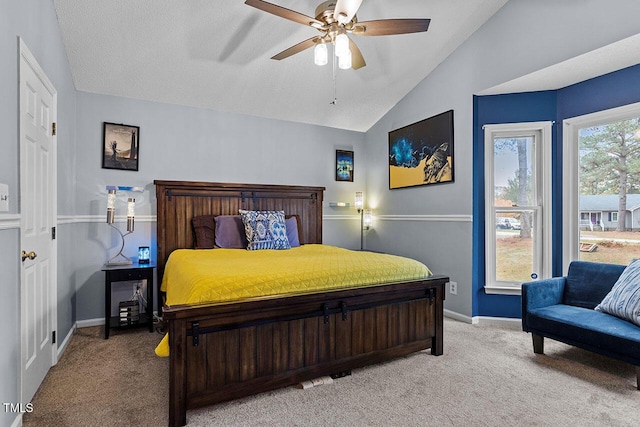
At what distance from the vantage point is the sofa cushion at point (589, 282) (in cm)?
283

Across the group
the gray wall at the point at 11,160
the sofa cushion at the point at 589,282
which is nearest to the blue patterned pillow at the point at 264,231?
the gray wall at the point at 11,160

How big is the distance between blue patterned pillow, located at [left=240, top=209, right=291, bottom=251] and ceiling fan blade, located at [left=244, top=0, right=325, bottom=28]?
2077mm

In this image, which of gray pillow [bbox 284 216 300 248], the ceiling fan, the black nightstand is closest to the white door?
the black nightstand

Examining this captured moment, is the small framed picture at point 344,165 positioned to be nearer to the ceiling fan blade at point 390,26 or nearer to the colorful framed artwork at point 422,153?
the colorful framed artwork at point 422,153

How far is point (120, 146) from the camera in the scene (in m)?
3.76

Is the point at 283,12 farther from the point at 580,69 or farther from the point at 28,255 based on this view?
the point at 580,69

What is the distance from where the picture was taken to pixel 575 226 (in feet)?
11.3

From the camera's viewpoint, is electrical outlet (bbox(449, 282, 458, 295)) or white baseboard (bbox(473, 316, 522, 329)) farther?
electrical outlet (bbox(449, 282, 458, 295))

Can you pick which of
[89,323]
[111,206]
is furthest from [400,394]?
[89,323]

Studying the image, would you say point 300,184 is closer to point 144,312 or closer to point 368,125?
point 368,125

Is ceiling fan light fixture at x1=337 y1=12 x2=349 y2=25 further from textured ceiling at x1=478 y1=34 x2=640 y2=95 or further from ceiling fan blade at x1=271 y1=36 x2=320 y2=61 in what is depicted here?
textured ceiling at x1=478 y1=34 x2=640 y2=95

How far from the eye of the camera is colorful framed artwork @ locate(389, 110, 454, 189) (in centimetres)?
395

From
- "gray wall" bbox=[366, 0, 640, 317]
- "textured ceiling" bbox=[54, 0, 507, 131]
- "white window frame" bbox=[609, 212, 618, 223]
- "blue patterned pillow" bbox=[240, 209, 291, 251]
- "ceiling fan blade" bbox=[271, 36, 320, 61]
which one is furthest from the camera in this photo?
"blue patterned pillow" bbox=[240, 209, 291, 251]

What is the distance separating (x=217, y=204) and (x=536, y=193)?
3.64 metres
